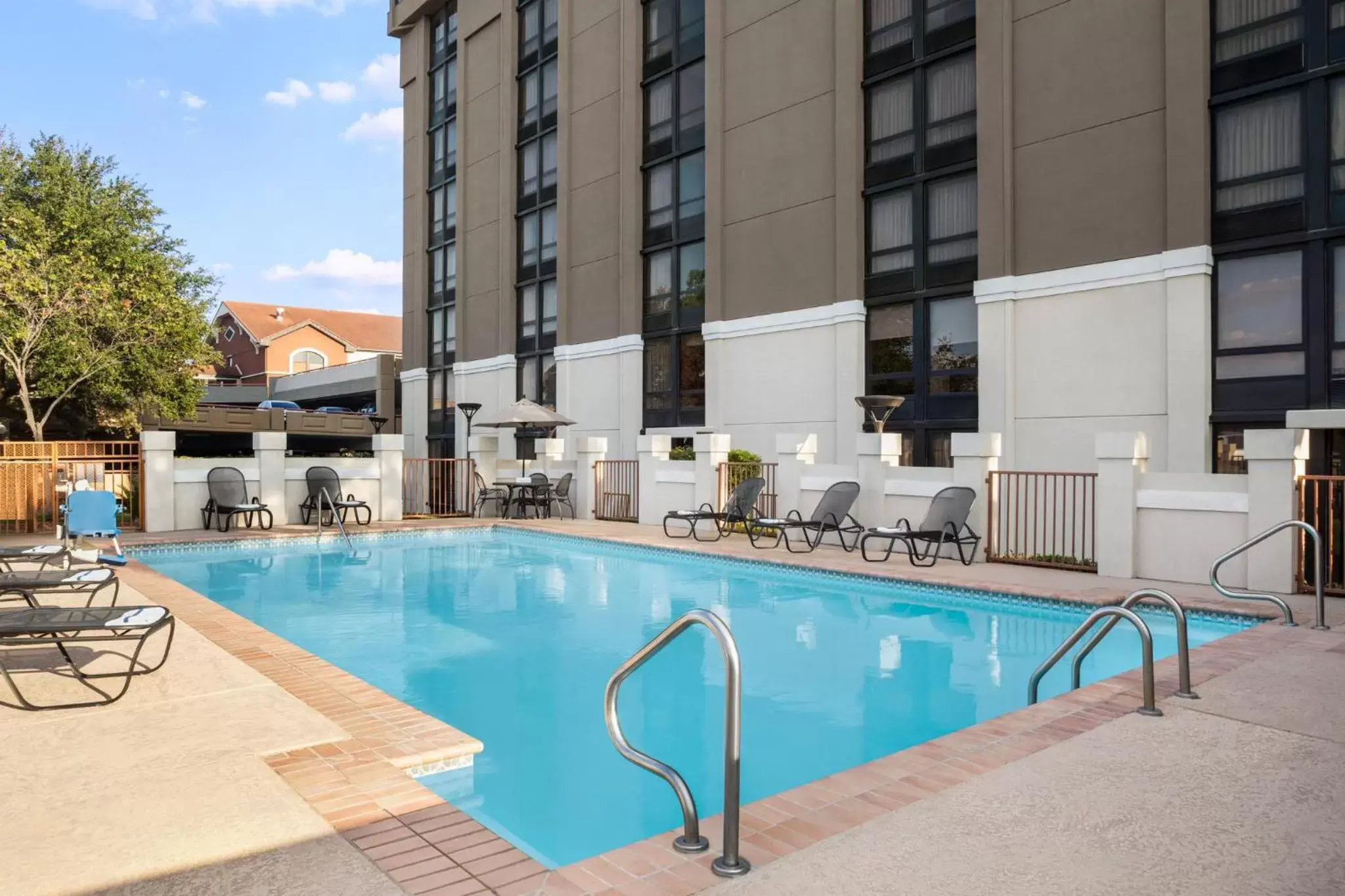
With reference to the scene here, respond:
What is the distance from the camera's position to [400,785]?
12.3ft

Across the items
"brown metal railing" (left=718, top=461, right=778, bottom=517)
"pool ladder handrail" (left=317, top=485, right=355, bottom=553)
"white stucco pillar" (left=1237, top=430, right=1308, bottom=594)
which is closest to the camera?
"white stucco pillar" (left=1237, top=430, right=1308, bottom=594)

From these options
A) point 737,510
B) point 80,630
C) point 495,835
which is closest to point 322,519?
point 737,510

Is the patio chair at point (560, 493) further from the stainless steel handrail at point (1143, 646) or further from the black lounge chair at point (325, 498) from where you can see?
the stainless steel handrail at point (1143, 646)

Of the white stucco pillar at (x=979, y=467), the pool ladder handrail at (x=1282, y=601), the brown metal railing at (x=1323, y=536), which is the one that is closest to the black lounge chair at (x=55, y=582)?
the pool ladder handrail at (x=1282, y=601)

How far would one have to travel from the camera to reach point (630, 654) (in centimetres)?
775

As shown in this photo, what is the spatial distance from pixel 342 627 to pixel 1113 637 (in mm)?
7298

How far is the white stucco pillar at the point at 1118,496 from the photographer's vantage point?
10.1 meters

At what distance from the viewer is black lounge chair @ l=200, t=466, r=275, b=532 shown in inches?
603

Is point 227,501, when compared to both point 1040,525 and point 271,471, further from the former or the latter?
point 1040,525

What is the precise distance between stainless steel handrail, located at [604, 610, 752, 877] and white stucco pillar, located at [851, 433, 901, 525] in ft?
33.3

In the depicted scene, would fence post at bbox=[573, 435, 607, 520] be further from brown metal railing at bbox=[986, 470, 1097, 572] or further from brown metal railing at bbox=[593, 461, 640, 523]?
brown metal railing at bbox=[986, 470, 1097, 572]

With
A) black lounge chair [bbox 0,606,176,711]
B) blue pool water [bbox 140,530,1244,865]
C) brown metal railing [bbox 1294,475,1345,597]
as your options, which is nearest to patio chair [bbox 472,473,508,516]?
blue pool water [bbox 140,530,1244,865]

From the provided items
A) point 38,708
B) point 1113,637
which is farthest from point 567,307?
point 38,708

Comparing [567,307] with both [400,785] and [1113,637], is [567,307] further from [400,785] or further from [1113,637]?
[400,785]
